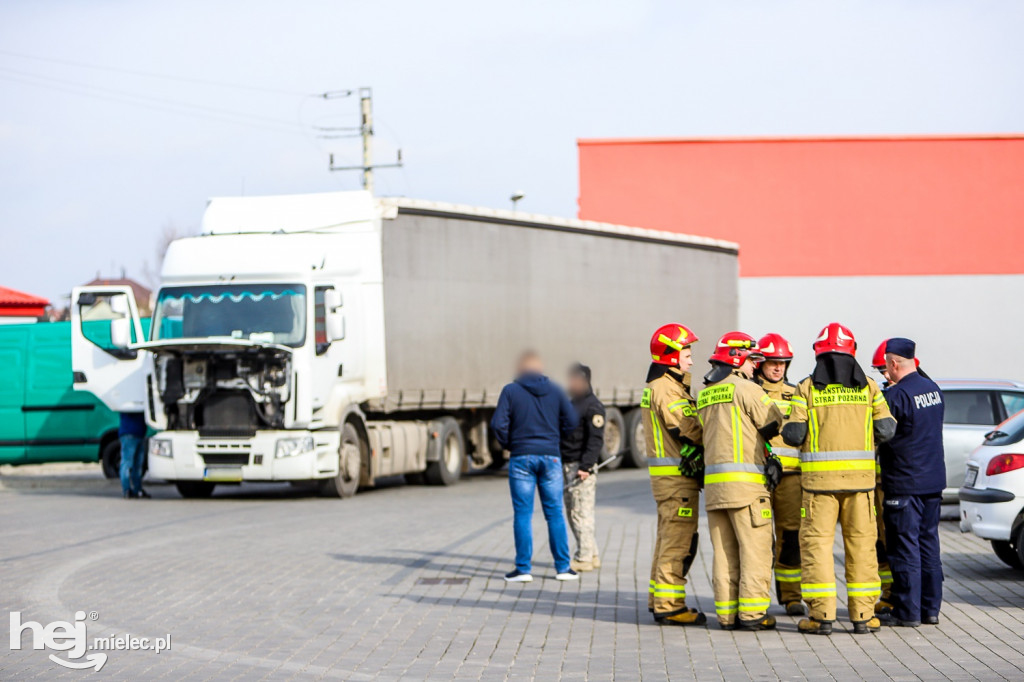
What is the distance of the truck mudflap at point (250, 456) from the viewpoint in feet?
61.4

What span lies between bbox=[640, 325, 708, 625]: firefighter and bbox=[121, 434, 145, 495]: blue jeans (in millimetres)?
12294

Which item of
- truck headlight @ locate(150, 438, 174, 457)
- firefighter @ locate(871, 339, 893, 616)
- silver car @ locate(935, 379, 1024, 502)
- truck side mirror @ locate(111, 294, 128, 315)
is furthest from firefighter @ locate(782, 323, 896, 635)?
truck side mirror @ locate(111, 294, 128, 315)

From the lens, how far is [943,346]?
34750mm

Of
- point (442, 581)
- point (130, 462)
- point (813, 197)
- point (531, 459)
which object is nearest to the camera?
point (531, 459)

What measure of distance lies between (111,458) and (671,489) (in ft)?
50.0

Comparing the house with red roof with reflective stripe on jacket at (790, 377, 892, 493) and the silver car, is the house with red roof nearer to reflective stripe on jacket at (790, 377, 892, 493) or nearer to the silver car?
the silver car

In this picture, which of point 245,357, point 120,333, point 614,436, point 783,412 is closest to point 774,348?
point 783,412

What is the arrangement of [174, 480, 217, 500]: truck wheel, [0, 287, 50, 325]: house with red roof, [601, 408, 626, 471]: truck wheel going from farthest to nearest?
[0, 287, 50, 325]: house with red roof
[601, 408, 626, 471]: truck wheel
[174, 480, 217, 500]: truck wheel

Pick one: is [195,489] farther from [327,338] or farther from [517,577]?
[517,577]

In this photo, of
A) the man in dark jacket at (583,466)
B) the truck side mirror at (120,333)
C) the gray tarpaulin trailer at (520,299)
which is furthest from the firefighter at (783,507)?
the truck side mirror at (120,333)

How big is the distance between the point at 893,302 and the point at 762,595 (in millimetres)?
27544

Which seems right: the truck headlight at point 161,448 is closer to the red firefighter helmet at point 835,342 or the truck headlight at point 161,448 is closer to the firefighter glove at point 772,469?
the firefighter glove at point 772,469

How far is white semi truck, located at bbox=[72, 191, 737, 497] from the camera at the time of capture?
18.8 metres

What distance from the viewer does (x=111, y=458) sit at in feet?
74.1
